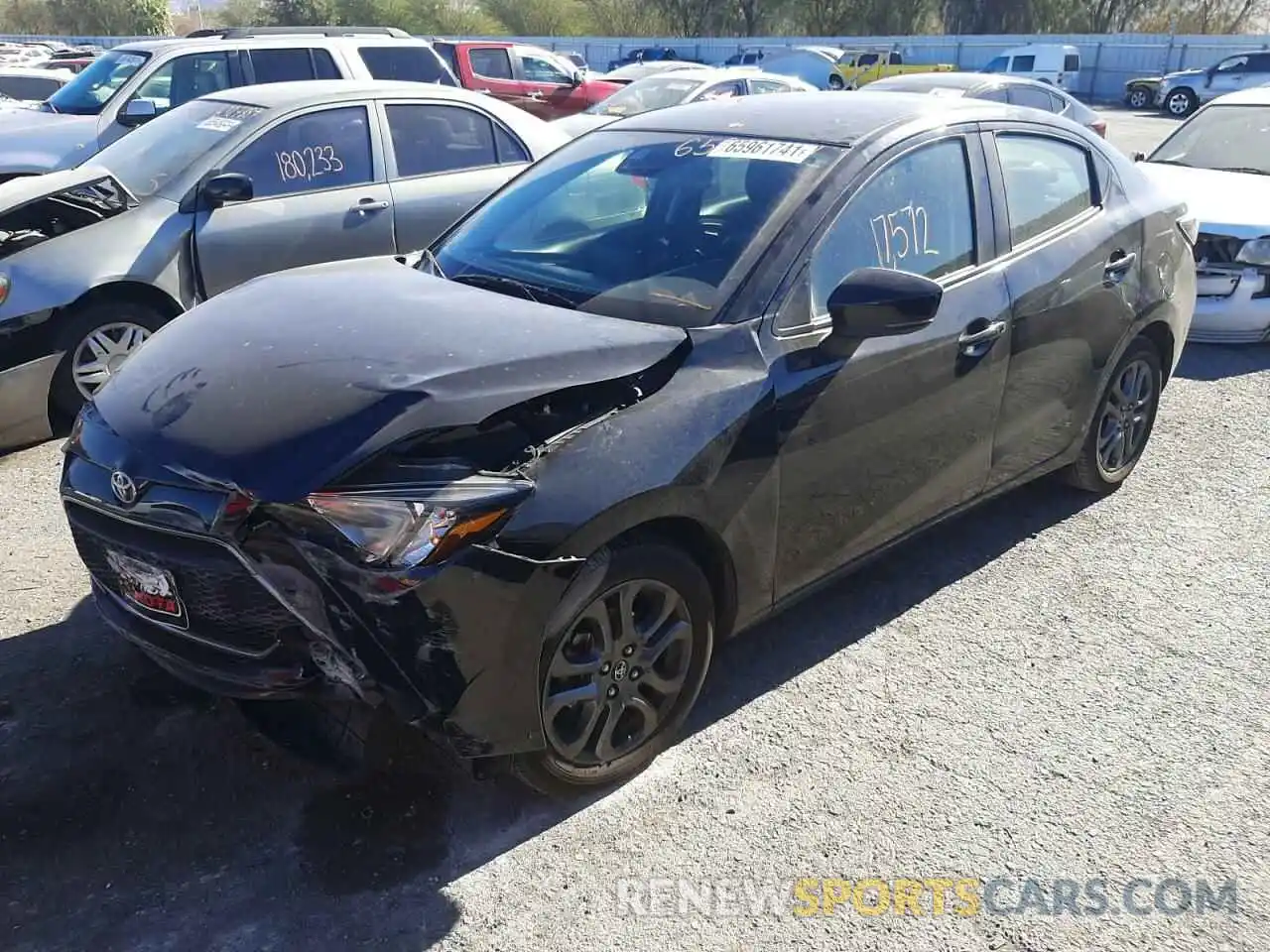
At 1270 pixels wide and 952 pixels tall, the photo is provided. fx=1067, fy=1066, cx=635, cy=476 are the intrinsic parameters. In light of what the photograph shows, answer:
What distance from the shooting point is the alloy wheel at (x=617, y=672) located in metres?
2.77

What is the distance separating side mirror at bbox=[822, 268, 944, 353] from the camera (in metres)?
3.03

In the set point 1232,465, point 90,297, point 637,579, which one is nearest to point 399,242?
point 90,297

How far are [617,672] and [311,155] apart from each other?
4.60 meters

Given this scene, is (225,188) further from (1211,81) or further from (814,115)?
(1211,81)

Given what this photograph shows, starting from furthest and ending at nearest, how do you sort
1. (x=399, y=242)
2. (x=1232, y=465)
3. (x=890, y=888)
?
(x=399, y=242) → (x=1232, y=465) → (x=890, y=888)

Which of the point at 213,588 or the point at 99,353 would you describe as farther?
the point at 99,353

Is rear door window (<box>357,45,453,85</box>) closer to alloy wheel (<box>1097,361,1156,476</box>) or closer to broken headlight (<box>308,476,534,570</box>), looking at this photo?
alloy wheel (<box>1097,361,1156,476</box>)

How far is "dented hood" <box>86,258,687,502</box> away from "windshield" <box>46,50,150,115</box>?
9.81m

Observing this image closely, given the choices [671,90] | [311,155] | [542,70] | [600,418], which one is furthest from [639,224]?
[542,70]

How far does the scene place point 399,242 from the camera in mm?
6449

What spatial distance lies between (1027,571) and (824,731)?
147cm

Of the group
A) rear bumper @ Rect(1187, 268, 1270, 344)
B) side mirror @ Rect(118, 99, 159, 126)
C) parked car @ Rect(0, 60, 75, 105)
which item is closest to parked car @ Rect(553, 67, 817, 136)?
side mirror @ Rect(118, 99, 159, 126)

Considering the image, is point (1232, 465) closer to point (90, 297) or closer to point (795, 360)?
point (795, 360)

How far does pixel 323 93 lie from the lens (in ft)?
21.2
